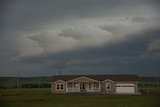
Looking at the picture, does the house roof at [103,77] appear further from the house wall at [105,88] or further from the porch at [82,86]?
the porch at [82,86]

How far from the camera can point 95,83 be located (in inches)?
2231

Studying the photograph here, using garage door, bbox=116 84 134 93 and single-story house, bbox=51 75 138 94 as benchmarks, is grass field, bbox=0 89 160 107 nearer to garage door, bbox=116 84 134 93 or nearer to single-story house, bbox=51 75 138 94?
garage door, bbox=116 84 134 93

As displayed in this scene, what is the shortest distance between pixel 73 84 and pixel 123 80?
7.28 metres

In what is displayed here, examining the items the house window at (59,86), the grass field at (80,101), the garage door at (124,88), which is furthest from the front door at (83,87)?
the grass field at (80,101)

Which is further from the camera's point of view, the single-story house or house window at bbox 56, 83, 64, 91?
house window at bbox 56, 83, 64, 91

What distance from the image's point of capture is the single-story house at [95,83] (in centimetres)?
5500

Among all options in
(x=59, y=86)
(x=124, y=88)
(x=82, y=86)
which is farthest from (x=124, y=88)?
(x=59, y=86)

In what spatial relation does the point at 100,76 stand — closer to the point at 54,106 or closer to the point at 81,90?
the point at 81,90

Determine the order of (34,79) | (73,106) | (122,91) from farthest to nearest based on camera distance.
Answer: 1. (34,79)
2. (122,91)
3. (73,106)

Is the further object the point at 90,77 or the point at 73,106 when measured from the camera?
the point at 90,77

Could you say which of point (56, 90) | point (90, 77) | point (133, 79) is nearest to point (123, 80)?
point (133, 79)

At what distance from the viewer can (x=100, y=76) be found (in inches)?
2259

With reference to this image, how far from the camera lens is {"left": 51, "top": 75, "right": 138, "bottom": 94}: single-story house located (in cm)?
5500

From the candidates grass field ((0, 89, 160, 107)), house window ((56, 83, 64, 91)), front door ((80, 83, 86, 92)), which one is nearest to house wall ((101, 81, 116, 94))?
front door ((80, 83, 86, 92))
